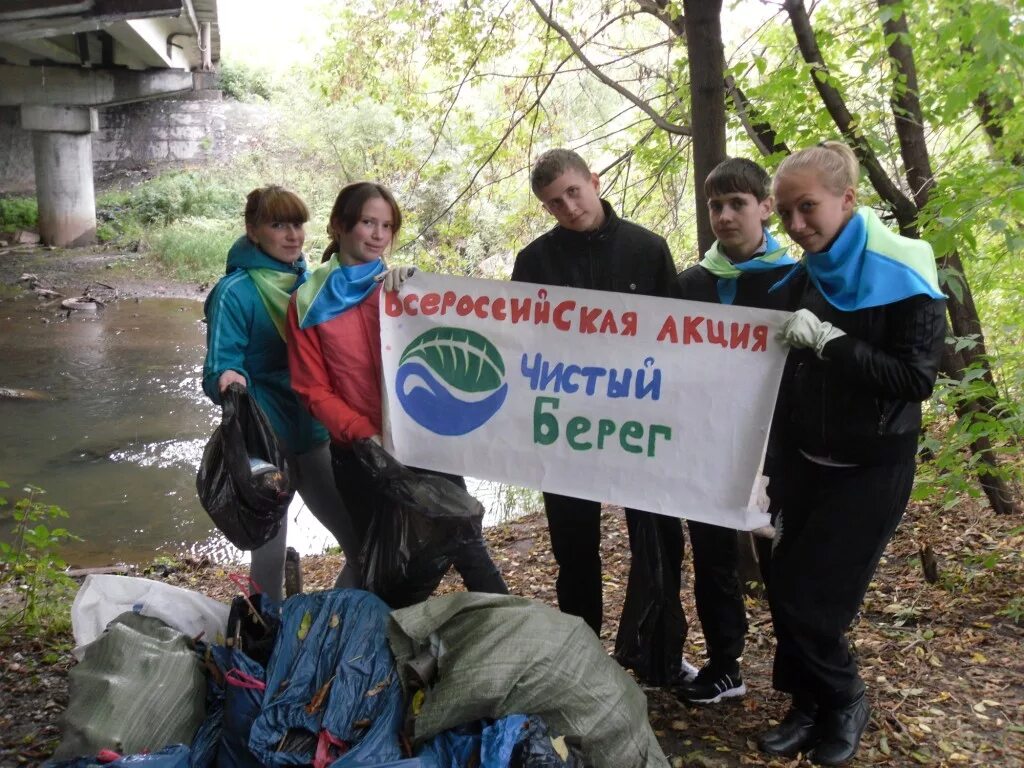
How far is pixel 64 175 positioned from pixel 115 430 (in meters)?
12.2

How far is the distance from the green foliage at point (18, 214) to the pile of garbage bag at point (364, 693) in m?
20.2

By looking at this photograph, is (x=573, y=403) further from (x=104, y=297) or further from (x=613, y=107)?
(x=104, y=297)

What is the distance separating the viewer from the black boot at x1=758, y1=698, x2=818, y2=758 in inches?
111

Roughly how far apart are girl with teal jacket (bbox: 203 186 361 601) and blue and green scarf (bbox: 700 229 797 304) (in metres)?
1.49

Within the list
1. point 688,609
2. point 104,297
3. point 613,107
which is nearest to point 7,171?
point 104,297

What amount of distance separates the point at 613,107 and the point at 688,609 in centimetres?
699

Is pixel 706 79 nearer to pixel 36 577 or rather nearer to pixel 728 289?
pixel 728 289

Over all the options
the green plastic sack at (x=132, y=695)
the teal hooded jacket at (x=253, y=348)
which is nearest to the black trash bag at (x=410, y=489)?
the teal hooded jacket at (x=253, y=348)

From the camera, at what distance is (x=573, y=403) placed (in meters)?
3.10

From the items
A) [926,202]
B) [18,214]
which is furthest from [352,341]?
[18,214]

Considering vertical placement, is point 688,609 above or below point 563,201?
below

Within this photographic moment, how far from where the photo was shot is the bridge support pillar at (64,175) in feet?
63.3

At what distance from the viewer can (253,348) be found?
3324 millimetres

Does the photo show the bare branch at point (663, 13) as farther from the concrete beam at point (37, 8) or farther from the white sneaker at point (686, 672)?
the concrete beam at point (37, 8)
